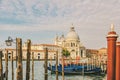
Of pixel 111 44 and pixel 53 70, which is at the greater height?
pixel 111 44

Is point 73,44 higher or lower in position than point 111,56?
higher

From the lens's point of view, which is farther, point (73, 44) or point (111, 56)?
point (73, 44)

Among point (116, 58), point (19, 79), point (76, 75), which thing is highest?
point (116, 58)

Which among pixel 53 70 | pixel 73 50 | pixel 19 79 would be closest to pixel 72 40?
pixel 73 50

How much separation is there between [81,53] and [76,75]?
203 feet

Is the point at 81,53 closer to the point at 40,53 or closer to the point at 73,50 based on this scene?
the point at 73,50

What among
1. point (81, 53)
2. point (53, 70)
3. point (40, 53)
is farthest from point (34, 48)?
point (53, 70)

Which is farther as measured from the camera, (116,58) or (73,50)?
(73,50)

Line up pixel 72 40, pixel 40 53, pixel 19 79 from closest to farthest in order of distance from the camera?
1. pixel 19 79
2. pixel 72 40
3. pixel 40 53

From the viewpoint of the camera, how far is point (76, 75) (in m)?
30.3

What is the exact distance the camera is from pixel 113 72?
417cm

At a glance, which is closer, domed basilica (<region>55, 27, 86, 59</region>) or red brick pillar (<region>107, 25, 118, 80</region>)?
red brick pillar (<region>107, 25, 118, 80</region>)

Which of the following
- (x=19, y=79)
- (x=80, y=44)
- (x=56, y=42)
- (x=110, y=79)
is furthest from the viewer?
(x=56, y=42)

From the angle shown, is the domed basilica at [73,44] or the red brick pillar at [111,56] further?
the domed basilica at [73,44]
